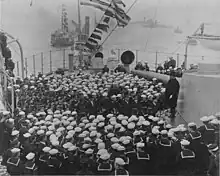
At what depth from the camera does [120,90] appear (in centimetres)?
351

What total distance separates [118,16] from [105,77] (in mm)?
1348

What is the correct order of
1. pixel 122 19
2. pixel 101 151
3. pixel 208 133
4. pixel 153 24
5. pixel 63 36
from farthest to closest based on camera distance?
1. pixel 153 24
2. pixel 122 19
3. pixel 63 36
4. pixel 208 133
5. pixel 101 151

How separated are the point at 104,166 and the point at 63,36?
315cm

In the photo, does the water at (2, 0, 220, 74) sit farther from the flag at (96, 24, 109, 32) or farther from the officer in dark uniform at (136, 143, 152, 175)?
the officer in dark uniform at (136, 143, 152, 175)

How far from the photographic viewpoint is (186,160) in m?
2.10

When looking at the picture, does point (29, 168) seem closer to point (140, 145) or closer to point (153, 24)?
point (140, 145)

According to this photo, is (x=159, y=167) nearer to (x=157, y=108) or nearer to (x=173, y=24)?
(x=157, y=108)

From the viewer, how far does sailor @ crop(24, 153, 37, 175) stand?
6.74ft

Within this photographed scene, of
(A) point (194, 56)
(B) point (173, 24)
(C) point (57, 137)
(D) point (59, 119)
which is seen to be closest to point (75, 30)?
(B) point (173, 24)

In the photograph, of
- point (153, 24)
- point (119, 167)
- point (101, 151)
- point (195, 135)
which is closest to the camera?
point (119, 167)

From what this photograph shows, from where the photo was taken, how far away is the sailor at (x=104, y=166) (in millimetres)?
1993

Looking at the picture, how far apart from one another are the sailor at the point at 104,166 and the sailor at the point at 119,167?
0.13 ft

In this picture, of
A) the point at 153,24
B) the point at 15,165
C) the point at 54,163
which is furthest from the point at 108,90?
the point at 153,24

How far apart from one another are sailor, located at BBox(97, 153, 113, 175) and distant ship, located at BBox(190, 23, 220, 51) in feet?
9.83
